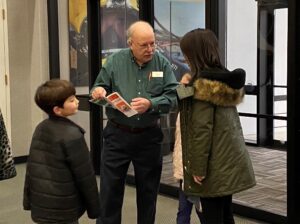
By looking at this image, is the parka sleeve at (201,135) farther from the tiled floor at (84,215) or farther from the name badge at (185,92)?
the tiled floor at (84,215)

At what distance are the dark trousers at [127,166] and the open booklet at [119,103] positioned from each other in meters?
0.24

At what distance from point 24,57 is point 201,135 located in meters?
4.06

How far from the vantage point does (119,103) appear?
2.80 meters

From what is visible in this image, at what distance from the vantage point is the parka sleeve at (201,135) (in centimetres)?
241

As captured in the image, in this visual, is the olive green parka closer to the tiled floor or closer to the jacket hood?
the jacket hood

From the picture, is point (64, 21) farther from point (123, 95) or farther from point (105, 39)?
point (123, 95)

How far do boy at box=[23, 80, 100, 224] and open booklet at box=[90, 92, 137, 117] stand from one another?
0.30m

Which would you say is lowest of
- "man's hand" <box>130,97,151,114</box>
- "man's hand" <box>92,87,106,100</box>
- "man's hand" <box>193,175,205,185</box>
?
"man's hand" <box>193,175,205,185</box>

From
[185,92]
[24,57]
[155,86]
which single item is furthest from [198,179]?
[24,57]

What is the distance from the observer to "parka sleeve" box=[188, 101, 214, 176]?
94.9 inches

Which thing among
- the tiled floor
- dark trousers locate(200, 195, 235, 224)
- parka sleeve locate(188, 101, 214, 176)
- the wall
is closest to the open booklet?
parka sleeve locate(188, 101, 214, 176)

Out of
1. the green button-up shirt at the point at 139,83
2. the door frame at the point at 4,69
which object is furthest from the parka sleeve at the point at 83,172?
the door frame at the point at 4,69

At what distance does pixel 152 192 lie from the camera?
317 cm

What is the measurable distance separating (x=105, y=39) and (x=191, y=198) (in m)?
3.21
